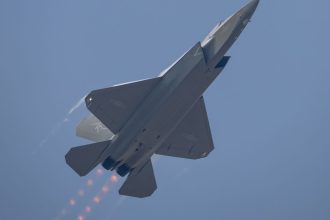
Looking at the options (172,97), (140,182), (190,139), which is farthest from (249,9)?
(140,182)

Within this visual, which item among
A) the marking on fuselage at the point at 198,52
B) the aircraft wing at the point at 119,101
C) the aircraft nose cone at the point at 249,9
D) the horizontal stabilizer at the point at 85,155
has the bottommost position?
the horizontal stabilizer at the point at 85,155

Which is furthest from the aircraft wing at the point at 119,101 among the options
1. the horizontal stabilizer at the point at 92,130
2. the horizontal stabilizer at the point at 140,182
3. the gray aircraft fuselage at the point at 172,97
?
the horizontal stabilizer at the point at 140,182

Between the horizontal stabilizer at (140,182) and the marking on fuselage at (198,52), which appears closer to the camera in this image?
the marking on fuselage at (198,52)

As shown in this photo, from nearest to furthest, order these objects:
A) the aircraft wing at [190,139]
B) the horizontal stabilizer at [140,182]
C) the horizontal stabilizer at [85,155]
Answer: the horizontal stabilizer at [85,155], the horizontal stabilizer at [140,182], the aircraft wing at [190,139]

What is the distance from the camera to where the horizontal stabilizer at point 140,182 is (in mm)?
33062

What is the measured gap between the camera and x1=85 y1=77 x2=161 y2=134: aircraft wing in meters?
→ 30.4

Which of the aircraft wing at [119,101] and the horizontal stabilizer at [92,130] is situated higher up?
the aircraft wing at [119,101]

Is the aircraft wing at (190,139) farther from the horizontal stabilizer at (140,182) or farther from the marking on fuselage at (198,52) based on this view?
the marking on fuselage at (198,52)

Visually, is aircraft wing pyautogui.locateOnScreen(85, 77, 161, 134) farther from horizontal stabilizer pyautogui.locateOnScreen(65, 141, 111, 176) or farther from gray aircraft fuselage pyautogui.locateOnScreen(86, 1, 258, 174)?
horizontal stabilizer pyautogui.locateOnScreen(65, 141, 111, 176)

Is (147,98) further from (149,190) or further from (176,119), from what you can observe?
(149,190)

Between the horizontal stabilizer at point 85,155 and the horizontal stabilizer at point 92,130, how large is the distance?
2.58 meters

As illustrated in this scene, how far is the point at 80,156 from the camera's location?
101 feet

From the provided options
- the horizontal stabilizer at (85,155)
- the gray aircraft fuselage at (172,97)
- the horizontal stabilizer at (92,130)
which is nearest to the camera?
the gray aircraft fuselage at (172,97)

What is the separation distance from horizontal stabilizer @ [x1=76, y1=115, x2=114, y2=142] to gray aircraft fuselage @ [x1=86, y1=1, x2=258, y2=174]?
116 inches
